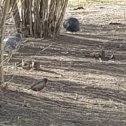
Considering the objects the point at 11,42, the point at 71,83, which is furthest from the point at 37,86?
the point at 11,42

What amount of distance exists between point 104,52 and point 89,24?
180 inches

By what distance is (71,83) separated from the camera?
734 centimetres

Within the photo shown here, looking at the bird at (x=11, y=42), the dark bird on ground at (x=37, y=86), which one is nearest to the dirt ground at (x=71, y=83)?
the dark bird on ground at (x=37, y=86)

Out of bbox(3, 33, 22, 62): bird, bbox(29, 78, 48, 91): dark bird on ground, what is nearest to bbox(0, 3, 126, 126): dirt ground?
bbox(29, 78, 48, 91): dark bird on ground

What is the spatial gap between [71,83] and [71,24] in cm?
485

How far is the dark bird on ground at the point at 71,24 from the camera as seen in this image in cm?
1201

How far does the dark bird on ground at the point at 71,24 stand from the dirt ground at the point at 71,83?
145 mm

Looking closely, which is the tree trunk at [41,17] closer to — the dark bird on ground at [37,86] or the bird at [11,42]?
the bird at [11,42]

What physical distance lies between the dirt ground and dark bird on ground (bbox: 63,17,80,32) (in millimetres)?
145

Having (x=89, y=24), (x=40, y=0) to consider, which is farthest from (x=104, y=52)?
(x=89, y=24)

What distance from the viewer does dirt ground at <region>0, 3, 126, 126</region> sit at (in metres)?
5.70

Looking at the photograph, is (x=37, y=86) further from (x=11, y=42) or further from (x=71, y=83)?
(x=11, y=42)

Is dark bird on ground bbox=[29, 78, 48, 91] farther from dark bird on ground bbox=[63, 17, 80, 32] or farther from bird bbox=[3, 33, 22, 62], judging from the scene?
dark bird on ground bbox=[63, 17, 80, 32]

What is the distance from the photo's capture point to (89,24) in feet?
45.9
